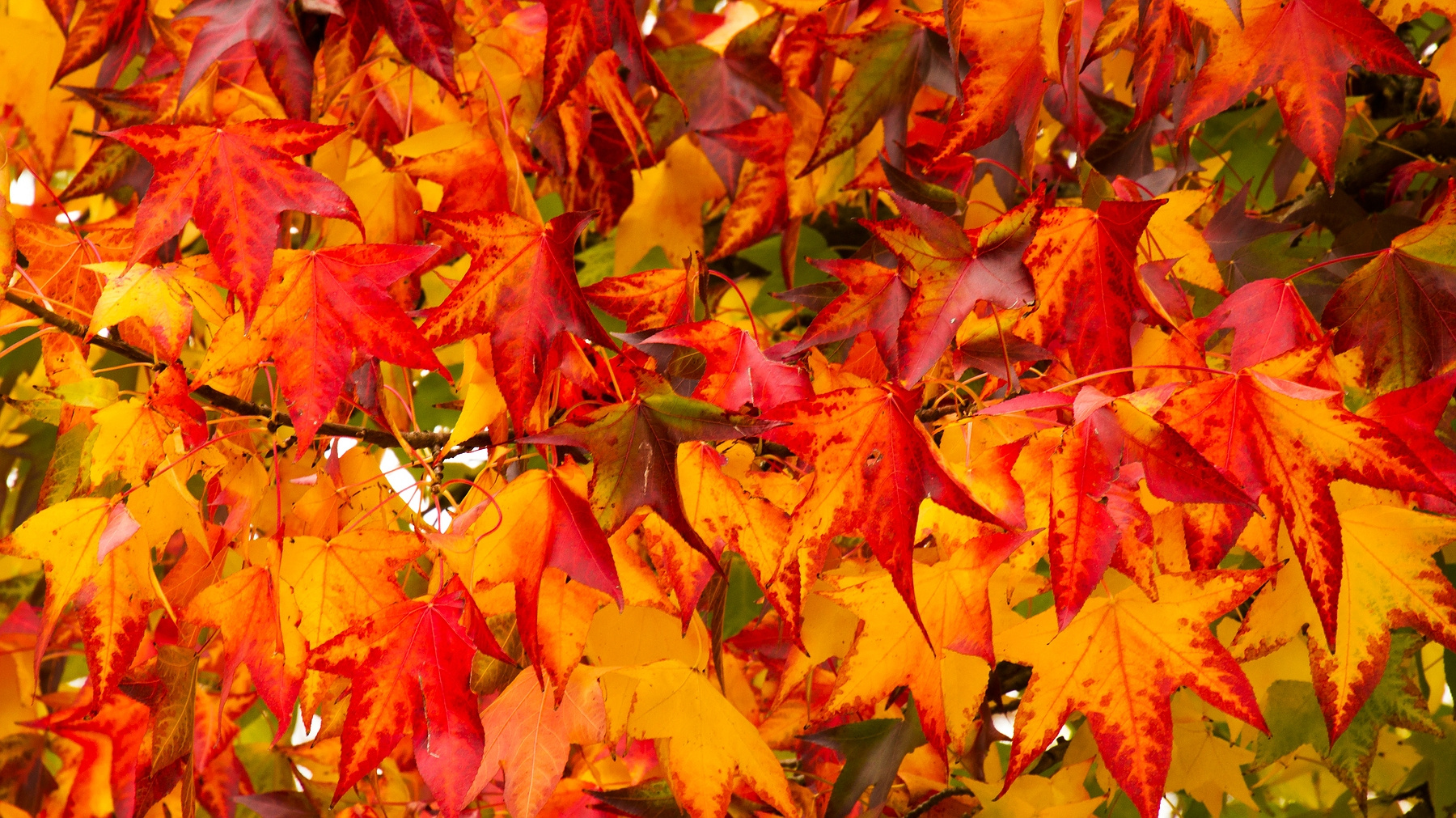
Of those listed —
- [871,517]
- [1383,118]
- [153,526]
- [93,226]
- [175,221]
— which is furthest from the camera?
[1383,118]

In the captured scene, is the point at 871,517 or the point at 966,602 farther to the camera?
the point at 966,602

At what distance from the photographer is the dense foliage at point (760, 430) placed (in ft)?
2.73

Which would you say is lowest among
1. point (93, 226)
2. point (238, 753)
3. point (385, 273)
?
point (238, 753)

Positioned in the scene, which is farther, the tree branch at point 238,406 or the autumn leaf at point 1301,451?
the tree branch at point 238,406

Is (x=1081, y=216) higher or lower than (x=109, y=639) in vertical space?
higher

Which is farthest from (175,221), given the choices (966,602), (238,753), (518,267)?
(238,753)

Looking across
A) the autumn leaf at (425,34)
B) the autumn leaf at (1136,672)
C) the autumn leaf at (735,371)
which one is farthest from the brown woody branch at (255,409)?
the autumn leaf at (425,34)

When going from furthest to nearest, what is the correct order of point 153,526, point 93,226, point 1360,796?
point 93,226, point 1360,796, point 153,526

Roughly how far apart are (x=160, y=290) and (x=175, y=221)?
0.07 meters

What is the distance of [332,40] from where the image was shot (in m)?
1.29

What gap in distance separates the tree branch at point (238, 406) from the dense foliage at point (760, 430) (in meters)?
0.01

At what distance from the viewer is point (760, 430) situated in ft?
2.46

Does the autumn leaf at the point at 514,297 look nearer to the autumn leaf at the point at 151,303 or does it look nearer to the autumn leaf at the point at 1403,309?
the autumn leaf at the point at 151,303

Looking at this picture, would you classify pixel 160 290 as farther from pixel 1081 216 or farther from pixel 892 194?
pixel 1081 216
